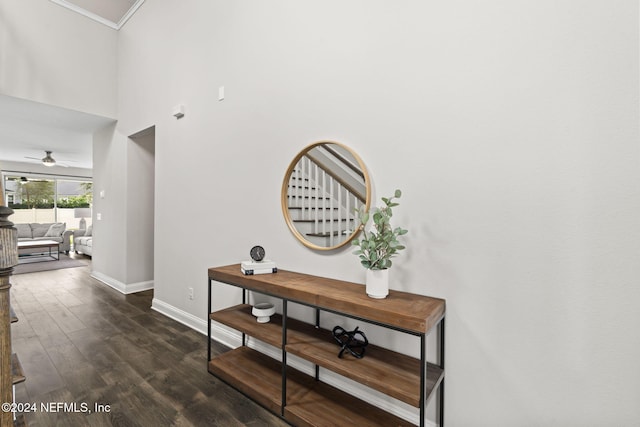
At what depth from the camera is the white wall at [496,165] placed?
1081mm

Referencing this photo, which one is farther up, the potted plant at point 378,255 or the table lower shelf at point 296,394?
the potted plant at point 378,255

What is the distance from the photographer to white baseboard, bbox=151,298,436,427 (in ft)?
5.07

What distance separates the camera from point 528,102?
123 centimetres

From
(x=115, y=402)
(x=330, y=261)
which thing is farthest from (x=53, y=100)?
(x=330, y=261)

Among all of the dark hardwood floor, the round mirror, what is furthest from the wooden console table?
the round mirror

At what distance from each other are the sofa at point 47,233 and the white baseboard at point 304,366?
6.20 meters

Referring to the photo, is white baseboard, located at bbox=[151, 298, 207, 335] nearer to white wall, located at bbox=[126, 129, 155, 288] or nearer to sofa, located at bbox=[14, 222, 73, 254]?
white wall, located at bbox=[126, 129, 155, 288]

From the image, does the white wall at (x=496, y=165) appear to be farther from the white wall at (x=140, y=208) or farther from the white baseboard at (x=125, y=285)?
the white baseboard at (x=125, y=285)

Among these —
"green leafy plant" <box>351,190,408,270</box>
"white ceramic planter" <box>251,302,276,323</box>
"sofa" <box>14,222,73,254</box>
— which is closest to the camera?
"green leafy plant" <box>351,190,408,270</box>

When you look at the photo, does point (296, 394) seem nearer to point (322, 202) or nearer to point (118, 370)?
point (322, 202)

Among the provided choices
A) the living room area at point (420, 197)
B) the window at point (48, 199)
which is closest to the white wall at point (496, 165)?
the living room area at point (420, 197)

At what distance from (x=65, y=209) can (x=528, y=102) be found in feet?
41.8

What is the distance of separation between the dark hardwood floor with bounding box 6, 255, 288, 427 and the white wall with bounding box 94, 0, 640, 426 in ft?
3.21

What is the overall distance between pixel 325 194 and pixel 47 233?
9.12 meters
